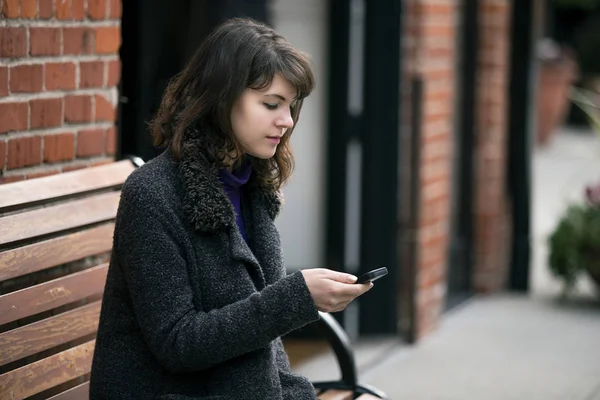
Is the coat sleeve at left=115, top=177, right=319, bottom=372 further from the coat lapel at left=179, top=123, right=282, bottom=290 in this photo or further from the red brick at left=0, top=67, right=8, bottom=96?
the red brick at left=0, top=67, right=8, bottom=96

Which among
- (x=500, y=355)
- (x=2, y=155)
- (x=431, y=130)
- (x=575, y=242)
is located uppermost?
(x=2, y=155)

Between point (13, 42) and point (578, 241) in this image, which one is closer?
point (13, 42)

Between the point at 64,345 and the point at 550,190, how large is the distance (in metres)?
8.97

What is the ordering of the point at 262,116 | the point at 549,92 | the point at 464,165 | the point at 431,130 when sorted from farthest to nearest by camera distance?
the point at 549,92 → the point at 464,165 → the point at 431,130 → the point at 262,116

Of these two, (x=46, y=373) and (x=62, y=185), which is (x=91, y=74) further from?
(x=46, y=373)

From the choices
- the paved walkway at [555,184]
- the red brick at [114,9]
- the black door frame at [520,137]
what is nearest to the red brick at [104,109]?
the red brick at [114,9]

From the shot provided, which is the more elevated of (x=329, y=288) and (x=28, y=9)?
(x=28, y=9)

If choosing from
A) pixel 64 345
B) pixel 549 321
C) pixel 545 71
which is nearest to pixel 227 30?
pixel 64 345

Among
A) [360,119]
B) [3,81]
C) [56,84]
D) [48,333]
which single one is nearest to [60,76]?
[56,84]

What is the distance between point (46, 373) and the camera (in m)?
2.57

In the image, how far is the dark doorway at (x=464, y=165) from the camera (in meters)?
6.51

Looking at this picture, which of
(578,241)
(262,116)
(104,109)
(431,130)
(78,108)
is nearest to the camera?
(262,116)

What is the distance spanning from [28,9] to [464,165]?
163 inches

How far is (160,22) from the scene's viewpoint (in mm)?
3803
